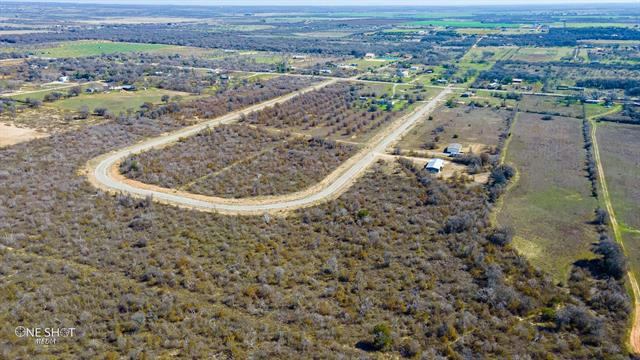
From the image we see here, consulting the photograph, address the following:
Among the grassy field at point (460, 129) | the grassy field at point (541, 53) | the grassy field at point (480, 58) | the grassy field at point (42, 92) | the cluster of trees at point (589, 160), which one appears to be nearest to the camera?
the cluster of trees at point (589, 160)

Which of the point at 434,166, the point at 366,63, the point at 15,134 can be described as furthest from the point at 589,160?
the point at 366,63

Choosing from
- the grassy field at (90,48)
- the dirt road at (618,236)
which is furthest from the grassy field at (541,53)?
the grassy field at (90,48)

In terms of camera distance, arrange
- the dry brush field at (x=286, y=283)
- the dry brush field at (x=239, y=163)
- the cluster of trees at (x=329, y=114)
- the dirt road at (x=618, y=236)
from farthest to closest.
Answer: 1. the cluster of trees at (x=329, y=114)
2. the dry brush field at (x=239, y=163)
3. the dirt road at (x=618, y=236)
4. the dry brush field at (x=286, y=283)

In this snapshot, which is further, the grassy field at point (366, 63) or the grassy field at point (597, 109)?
the grassy field at point (366, 63)

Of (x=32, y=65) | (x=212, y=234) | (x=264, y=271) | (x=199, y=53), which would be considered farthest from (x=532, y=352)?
(x=199, y=53)

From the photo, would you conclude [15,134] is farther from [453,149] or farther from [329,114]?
[453,149]

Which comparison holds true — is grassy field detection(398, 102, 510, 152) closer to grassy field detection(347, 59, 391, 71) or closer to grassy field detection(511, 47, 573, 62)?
grassy field detection(347, 59, 391, 71)

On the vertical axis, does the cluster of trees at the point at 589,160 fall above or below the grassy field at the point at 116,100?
below

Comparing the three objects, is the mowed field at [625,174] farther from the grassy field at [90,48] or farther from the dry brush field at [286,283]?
the grassy field at [90,48]
